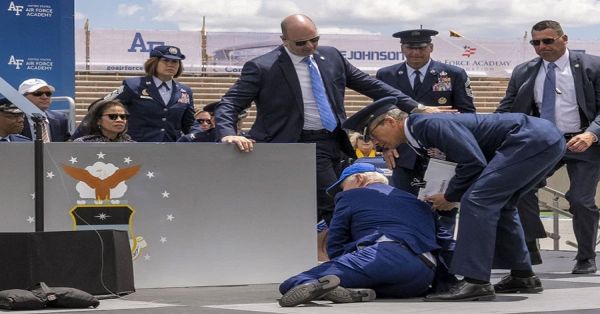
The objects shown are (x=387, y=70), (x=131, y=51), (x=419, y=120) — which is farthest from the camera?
(x=131, y=51)

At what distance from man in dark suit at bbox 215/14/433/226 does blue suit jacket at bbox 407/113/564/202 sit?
1.37 m

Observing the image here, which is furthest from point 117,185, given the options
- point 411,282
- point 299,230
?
point 411,282

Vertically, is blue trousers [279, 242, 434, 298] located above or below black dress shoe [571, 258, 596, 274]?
above

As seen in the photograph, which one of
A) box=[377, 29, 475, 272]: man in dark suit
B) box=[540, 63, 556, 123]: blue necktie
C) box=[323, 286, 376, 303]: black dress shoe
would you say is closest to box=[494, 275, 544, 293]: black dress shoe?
box=[323, 286, 376, 303]: black dress shoe

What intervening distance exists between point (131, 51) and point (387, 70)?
77.0 feet

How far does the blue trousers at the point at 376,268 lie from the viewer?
7.51 m

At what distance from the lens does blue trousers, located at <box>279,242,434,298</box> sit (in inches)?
296

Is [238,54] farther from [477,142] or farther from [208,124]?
[477,142]

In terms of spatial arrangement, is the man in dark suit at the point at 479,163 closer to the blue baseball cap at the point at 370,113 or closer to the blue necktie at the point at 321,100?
the blue baseball cap at the point at 370,113

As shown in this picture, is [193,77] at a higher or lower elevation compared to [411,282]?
higher

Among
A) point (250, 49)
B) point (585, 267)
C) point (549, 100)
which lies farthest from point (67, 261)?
point (250, 49)

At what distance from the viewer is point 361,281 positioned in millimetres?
7562

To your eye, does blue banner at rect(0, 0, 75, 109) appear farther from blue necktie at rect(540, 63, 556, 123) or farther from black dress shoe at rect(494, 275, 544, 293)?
black dress shoe at rect(494, 275, 544, 293)

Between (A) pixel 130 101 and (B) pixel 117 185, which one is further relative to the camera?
(A) pixel 130 101
